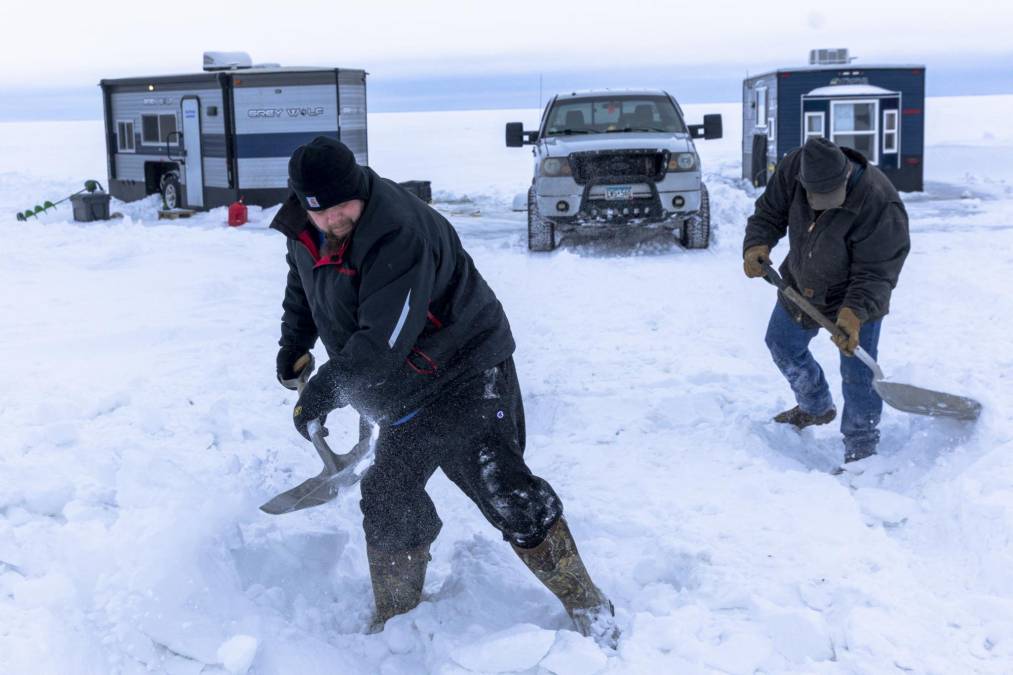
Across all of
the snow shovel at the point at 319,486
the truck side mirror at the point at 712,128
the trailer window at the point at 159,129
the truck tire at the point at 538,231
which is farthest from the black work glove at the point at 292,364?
the trailer window at the point at 159,129

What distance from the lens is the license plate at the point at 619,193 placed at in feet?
38.2

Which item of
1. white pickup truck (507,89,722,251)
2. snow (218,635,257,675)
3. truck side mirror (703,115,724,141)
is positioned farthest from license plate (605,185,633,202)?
snow (218,635,257,675)

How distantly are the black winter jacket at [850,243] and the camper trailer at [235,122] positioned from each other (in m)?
12.4

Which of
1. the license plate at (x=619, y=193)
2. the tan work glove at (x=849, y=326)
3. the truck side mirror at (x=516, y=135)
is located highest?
the truck side mirror at (x=516, y=135)

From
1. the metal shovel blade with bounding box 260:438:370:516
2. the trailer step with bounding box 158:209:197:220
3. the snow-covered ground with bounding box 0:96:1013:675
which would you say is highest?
→ the trailer step with bounding box 158:209:197:220

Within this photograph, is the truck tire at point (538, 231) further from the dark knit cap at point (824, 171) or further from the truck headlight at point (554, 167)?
the dark knit cap at point (824, 171)

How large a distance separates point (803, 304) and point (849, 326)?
0.35m

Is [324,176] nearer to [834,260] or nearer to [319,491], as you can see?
[319,491]

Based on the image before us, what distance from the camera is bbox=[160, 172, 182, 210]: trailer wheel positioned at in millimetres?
18125

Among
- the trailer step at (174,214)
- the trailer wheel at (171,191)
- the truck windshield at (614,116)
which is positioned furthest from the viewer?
the trailer wheel at (171,191)

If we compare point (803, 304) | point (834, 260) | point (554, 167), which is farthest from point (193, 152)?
point (834, 260)

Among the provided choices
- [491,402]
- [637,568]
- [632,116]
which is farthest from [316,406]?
[632,116]

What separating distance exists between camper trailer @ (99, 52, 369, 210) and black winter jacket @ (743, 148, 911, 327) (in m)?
12.4

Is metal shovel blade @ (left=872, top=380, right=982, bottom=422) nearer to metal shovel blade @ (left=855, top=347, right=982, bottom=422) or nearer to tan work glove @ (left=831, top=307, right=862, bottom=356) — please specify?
metal shovel blade @ (left=855, top=347, right=982, bottom=422)
